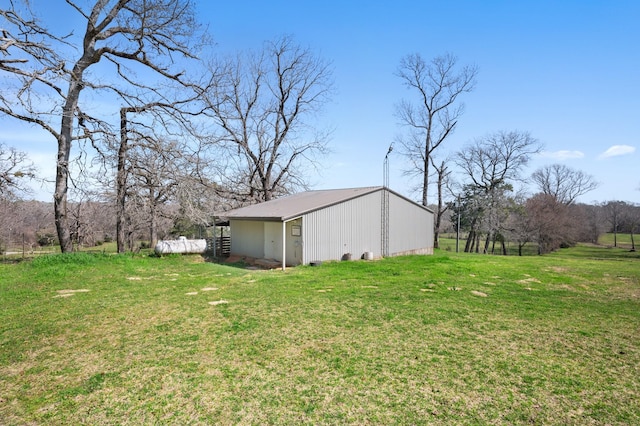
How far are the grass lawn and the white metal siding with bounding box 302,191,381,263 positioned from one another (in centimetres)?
417

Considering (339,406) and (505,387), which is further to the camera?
(505,387)

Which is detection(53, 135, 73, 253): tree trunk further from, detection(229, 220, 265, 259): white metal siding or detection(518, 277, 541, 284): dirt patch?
detection(518, 277, 541, 284): dirt patch

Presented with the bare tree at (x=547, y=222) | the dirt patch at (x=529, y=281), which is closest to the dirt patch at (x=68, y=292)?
the dirt patch at (x=529, y=281)

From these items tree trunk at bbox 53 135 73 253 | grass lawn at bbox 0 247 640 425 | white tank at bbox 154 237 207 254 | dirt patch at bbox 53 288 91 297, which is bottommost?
grass lawn at bbox 0 247 640 425

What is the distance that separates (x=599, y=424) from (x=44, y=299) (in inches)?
326

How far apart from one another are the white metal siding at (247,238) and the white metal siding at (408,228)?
5.67 metres

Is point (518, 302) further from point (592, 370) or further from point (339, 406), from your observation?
point (339, 406)

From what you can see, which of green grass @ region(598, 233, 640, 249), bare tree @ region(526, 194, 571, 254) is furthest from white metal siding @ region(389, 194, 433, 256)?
green grass @ region(598, 233, 640, 249)

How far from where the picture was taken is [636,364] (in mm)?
3832

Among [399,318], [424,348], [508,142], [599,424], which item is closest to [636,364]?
[599,424]

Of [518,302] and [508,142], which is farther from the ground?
[508,142]

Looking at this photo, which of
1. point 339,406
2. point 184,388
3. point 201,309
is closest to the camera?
point 339,406

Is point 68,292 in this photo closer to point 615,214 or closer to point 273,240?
point 273,240

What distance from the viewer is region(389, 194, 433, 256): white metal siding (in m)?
15.0
